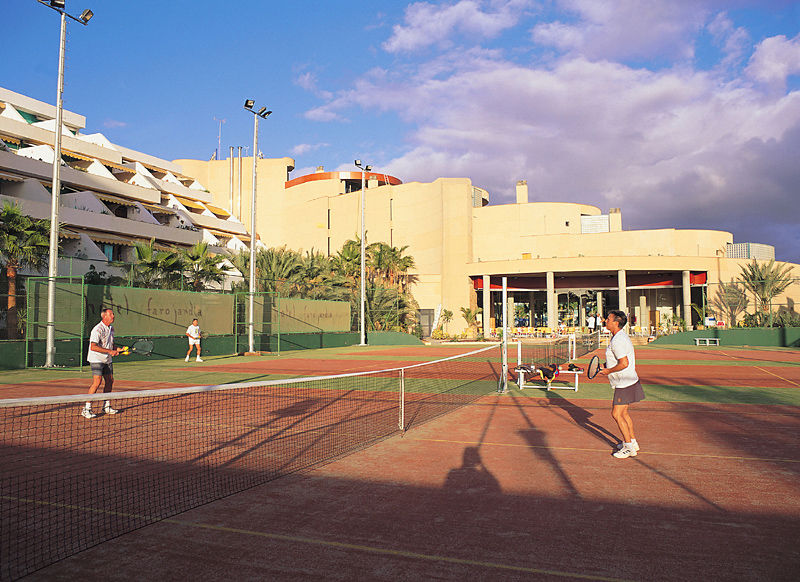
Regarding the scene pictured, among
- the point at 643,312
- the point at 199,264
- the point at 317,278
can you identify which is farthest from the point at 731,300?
the point at 199,264

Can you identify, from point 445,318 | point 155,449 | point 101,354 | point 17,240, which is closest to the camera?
point 155,449

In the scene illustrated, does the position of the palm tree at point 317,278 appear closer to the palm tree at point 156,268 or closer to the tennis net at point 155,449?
A: the palm tree at point 156,268

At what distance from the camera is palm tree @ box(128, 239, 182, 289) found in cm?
3106

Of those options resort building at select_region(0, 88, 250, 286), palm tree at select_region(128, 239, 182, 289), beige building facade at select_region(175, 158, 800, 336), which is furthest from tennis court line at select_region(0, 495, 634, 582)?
beige building facade at select_region(175, 158, 800, 336)

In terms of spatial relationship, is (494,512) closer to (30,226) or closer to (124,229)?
(30,226)

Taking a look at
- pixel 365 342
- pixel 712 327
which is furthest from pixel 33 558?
pixel 712 327

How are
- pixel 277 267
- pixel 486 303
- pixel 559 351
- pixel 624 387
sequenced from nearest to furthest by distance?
1. pixel 624 387
2. pixel 559 351
3. pixel 277 267
4. pixel 486 303

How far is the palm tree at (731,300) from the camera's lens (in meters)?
40.9

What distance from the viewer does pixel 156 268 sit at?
103 ft

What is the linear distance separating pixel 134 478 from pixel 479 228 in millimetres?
55339

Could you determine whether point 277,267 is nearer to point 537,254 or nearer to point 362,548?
point 537,254

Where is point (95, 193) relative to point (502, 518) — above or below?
above

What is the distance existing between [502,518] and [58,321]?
20.7m

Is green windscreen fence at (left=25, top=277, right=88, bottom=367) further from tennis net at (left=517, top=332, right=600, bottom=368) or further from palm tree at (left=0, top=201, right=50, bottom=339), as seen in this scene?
tennis net at (left=517, top=332, right=600, bottom=368)
